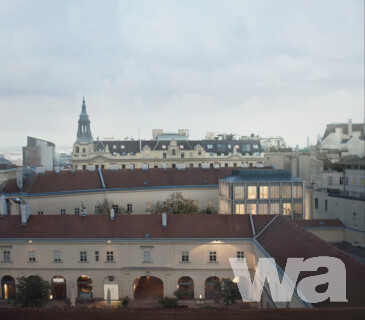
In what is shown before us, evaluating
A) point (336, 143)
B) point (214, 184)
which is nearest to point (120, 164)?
point (214, 184)

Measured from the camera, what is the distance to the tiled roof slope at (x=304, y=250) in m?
18.1

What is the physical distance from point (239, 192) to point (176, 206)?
8.18 m

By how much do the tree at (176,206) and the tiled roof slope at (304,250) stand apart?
16.8 m

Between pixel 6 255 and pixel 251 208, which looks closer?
pixel 6 255

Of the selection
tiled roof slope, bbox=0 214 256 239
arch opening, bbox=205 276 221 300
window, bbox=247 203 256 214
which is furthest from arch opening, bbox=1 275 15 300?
window, bbox=247 203 256 214

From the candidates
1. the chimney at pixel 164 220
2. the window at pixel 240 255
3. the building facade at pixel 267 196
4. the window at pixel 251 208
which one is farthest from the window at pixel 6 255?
the window at pixel 251 208

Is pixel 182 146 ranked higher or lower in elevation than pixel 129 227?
higher

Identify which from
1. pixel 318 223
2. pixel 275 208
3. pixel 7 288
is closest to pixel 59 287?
pixel 7 288

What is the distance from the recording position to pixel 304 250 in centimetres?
2433

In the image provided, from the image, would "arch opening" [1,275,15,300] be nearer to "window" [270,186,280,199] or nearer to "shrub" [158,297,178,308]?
"shrub" [158,297,178,308]

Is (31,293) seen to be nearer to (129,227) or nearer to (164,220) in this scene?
(129,227)

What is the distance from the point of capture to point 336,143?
84.8 meters

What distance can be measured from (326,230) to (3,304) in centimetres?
3025

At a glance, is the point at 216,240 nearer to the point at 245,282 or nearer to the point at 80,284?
the point at 245,282
